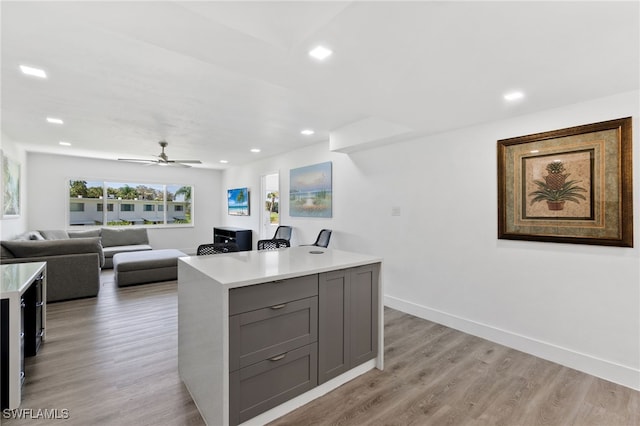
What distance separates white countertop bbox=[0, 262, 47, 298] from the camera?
1828 mm

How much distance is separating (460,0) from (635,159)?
81.1 inches

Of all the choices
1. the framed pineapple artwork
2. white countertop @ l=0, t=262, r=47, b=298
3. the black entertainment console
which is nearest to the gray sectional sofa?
white countertop @ l=0, t=262, r=47, b=298

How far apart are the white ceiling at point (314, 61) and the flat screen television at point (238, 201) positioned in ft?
12.5

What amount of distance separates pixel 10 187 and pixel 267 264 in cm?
535

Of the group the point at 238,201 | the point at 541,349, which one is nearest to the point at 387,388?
the point at 541,349

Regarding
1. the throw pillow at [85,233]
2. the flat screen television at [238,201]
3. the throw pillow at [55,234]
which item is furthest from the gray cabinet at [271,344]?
the throw pillow at [85,233]

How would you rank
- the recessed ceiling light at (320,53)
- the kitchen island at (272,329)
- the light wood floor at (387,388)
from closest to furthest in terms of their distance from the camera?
1. the kitchen island at (272,329)
2. the recessed ceiling light at (320,53)
3. the light wood floor at (387,388)

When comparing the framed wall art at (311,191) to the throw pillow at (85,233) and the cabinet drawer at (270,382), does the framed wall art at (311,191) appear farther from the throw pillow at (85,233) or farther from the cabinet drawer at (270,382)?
the throw pillow at (85,233)

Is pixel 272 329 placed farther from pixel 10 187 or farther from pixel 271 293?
pixel 10 187

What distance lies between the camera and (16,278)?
213 cm

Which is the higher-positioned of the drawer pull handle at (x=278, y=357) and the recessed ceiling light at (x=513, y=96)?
the recessed ceiling light at (x=513, y=96)

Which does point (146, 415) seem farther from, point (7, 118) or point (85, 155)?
point (85, 155)

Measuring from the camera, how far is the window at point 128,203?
6.94 m

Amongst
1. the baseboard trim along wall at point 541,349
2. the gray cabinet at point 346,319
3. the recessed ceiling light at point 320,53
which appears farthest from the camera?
the baseboard trim along wall at point 541,349
